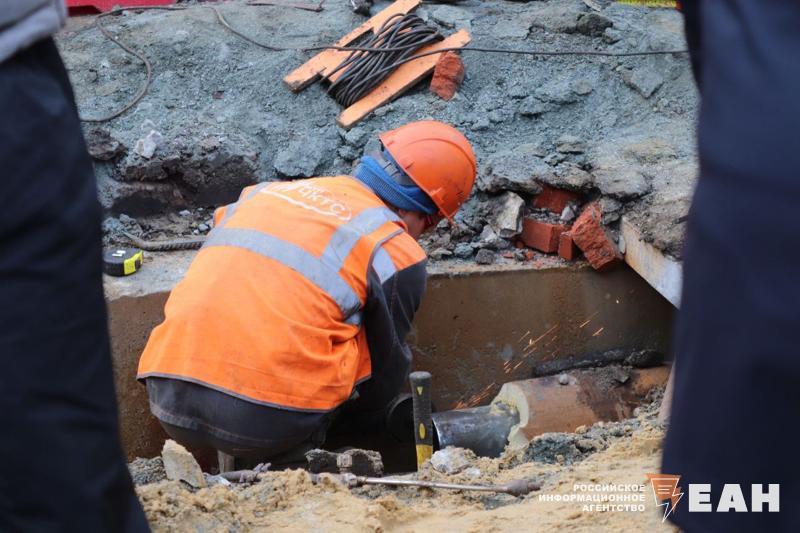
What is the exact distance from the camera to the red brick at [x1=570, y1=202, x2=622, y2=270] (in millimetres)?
4980

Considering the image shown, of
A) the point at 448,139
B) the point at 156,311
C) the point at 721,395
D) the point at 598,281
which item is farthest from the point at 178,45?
the point at 721,395

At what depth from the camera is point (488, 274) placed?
16.5 ft

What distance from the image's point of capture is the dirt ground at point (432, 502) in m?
2.54

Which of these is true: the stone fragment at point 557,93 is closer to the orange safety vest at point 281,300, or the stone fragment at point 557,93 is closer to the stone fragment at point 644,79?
the stone fragment at point 644,79

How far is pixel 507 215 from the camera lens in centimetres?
515

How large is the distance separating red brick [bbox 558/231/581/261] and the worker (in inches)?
55.5

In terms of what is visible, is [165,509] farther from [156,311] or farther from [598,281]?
[598,281]

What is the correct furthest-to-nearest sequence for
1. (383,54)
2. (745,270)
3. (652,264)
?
(383,54)
(652,264)
(745,270)

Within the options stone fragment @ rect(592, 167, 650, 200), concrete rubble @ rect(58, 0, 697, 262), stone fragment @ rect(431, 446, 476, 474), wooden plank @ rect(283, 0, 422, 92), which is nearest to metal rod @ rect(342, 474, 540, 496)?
stone fragment @ rect(431, 446, 476, 474)

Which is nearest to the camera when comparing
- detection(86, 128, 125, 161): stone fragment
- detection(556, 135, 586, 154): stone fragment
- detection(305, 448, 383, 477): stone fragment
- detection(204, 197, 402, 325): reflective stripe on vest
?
detection(305, 448, 383, 477): stone fragment

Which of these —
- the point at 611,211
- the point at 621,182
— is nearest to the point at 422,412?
the point at 611,211

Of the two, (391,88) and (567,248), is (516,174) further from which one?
(391,88)

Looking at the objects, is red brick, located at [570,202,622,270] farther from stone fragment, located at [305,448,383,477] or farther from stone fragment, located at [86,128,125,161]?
stone fragment, located at [86,128,125,161]

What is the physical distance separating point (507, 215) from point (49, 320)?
3.98 m
